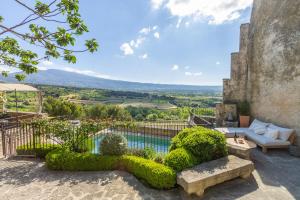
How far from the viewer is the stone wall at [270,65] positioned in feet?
20.4

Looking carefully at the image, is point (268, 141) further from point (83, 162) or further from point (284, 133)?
point (83, 162)

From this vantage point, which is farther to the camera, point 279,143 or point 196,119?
point 196,119

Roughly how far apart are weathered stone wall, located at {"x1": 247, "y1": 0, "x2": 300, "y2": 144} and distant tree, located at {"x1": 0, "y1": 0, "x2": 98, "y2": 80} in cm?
658

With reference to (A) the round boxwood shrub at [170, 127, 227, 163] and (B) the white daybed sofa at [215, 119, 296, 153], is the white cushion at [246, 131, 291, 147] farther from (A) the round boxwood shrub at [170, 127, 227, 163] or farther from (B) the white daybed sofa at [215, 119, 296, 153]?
(A) the round boxwood shrub at [170, 127, 227, 163]

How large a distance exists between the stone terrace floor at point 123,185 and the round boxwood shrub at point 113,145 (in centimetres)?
65

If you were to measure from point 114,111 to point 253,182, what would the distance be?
21.5 metres

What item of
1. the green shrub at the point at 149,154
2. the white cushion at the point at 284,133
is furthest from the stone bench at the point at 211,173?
the white cushion at the point at 284,133

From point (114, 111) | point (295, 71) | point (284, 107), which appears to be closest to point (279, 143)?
point (284, 107)

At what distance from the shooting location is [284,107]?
258 inches

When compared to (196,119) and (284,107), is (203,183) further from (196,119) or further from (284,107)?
(196,119)

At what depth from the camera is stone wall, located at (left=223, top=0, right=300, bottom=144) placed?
6.20m

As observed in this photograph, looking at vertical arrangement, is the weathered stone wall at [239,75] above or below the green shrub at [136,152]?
above

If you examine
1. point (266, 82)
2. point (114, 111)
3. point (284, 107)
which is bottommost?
point (114, 111)

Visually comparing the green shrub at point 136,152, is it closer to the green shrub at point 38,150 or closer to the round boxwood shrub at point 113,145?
the round boxwood shrub at point 113,145
